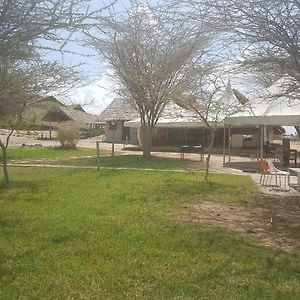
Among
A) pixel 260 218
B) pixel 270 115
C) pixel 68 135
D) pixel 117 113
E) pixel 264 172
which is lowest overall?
pixel 260 218

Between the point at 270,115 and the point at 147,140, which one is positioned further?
the point at 147,140

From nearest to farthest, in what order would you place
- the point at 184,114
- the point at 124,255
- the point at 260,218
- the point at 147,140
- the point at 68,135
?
1. the point at 124,255
2. the point at 260,218
3. the point at 184,114
4. the point at 147,140
5. the point at 68,135

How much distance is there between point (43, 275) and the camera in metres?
5.27

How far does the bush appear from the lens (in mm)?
34375

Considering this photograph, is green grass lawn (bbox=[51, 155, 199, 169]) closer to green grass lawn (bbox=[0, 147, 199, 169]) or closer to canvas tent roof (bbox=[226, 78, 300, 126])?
green grass lawn (bbox=[0, 147, 199, 169])

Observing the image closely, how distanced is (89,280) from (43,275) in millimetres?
552

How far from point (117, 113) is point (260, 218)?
40.3 m

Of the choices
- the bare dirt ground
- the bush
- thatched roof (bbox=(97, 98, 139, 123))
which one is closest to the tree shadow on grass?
the bare dirt ground

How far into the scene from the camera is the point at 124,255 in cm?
614

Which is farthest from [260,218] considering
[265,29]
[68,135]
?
[68,135]

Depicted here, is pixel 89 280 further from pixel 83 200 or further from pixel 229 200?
pixel 229 200

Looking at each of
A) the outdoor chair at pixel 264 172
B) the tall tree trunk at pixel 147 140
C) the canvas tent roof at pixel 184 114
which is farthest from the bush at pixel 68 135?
the outdoor chair at pixel 264 172

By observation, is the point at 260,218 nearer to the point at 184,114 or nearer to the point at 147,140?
the point at 184,114

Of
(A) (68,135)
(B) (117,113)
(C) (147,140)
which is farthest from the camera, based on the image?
(B) (117,113)
